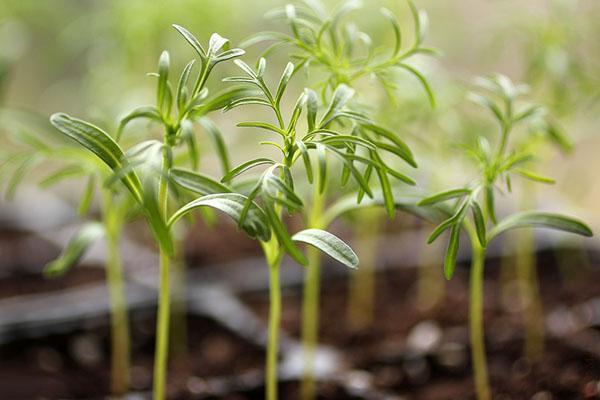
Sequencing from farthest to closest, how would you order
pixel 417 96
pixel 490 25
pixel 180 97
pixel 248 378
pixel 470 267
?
pixel 470 267 < pixel 490 25 < pixel 417 96 < pixel 248 378 < pixel 180 97

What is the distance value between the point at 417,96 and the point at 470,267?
553mm

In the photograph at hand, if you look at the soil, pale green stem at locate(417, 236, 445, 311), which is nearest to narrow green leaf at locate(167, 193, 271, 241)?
the soil

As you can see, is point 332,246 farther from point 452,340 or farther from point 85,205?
point 452,340

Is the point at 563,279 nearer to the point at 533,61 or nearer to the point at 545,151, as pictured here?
the point at 545,151

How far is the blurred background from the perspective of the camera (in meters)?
1.28

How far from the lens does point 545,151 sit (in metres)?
1.40

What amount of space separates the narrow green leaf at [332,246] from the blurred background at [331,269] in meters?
0.26

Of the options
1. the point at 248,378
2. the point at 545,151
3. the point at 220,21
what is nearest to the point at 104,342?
the point at 248,378

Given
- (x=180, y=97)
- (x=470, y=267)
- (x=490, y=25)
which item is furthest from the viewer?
(x=470, y=267)

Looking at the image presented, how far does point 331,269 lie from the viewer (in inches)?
69.6

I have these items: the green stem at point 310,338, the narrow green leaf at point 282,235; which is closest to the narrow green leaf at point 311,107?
the narrow green leaf at point 282,235

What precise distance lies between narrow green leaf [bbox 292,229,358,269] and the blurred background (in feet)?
0.85

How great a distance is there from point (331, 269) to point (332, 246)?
101cm

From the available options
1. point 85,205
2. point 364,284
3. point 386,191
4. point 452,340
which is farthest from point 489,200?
point 364,284
